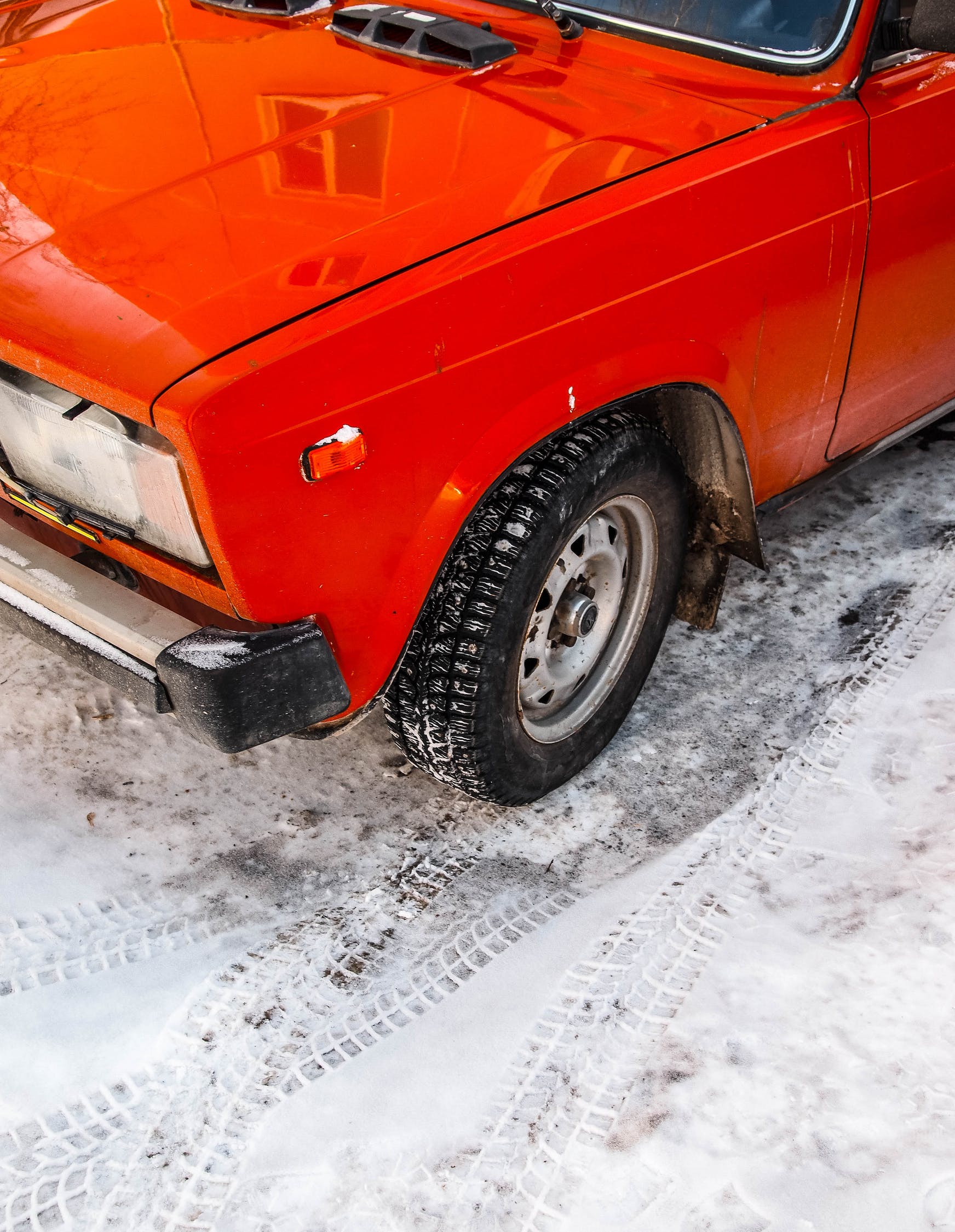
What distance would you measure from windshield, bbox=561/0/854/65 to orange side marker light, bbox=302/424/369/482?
1.43 m

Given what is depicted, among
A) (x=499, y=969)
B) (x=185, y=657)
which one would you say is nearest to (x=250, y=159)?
(x=185, y=657)

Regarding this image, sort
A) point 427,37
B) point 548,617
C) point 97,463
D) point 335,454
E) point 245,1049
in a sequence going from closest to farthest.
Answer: point 335,454, point 97,463, point 245,1049, point 548,617, point 427,37

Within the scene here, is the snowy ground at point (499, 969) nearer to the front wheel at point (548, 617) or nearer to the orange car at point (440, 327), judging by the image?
the front wheel at point (548, 617)

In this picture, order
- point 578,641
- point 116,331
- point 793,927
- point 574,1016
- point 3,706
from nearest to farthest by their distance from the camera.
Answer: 1. point 116,331
2. point 574,1016
3. point 793,927
4. point 578,641
5. point 3,706

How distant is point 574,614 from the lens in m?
2.48

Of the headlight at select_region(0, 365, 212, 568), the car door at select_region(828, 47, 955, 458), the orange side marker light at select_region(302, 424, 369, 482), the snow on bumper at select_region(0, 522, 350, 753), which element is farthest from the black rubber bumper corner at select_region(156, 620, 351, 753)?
the car door at select_region(828, 47, 955, 458)

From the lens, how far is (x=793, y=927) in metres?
2.31

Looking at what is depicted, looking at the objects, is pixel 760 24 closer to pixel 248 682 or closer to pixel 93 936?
pixel 248 682

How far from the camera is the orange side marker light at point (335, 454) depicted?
5.90 feet

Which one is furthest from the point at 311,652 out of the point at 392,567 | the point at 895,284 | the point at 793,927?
the point at 895,284

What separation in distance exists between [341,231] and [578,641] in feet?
3.59

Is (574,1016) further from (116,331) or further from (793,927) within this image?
(116,331)

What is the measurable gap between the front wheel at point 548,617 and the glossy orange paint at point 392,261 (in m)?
0.14

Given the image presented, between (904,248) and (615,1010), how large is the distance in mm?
1852
